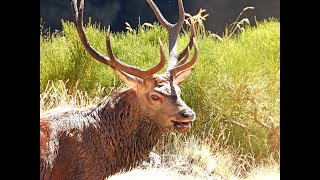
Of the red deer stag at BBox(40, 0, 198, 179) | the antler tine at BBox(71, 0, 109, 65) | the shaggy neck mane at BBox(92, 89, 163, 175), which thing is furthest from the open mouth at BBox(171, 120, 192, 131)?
the antler tine at BBox(71, 0, 109, 65)

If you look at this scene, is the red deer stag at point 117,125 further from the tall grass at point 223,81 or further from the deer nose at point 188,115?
the tall grass at point 223,81

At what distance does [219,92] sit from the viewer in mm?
4730

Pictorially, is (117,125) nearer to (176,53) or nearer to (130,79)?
(130,79)

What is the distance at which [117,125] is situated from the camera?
9.62 feet

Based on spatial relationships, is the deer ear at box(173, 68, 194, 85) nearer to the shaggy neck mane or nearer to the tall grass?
the shaggy neck mane

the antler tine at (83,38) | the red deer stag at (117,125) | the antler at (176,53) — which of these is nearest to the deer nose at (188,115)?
the red deer stag at (117,125)

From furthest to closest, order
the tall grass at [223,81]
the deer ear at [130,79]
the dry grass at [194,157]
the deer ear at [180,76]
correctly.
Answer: the tall grass at [223,81] < the dry grass at [194,157] < the deer ear at [180,76] < the deer ear at [130,79]

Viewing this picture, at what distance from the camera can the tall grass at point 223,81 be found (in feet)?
15.0

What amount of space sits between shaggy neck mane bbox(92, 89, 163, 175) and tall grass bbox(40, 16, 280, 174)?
1.54 m

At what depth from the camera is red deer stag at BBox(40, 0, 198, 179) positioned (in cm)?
279

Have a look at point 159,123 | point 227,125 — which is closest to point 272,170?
point 227,125

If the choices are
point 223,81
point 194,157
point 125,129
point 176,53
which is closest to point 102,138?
point 125,129

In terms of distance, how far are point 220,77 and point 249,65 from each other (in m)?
0.26
